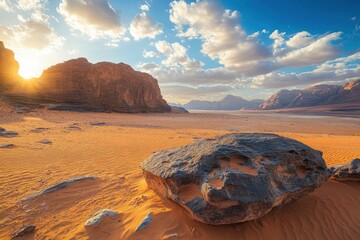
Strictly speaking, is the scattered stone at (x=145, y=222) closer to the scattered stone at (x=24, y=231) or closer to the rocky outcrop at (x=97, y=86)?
the scattered stone at (x=24, y=231)

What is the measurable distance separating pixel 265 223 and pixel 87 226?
333 centimetres

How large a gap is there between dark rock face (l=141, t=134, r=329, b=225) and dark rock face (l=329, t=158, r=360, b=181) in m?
1.53

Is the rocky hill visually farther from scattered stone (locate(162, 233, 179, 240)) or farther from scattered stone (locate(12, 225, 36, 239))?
scattered stone (locate(162, 233, 179, 240))

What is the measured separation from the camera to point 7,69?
120 ft

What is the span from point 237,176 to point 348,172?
13.6 feet

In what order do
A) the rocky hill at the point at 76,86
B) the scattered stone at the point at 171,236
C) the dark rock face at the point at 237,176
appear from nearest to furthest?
the dark rock face at the point at 237,176 → the scattered stone at the point at 171,236 → the rocky hill at the point at 76,86

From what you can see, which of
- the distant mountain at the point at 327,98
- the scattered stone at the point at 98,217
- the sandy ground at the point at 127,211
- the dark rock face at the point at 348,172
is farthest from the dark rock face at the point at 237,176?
the distant mountain at the point at 327,98

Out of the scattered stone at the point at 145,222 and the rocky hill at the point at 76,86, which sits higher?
the rocky hill at the point at 76,86

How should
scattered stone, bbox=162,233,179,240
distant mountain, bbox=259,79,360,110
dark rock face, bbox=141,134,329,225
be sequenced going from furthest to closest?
distant mountain, bbox=259,79,360,110 → scattered stone, bbox=162,233,179,240 → dark rock face, bbox=141,134,329,225

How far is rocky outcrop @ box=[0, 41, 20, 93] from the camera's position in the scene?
3373cm

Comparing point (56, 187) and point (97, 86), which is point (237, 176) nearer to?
point (56, 187)

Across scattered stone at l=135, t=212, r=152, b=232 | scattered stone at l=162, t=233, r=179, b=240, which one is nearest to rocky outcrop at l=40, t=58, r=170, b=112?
scattered stone at l=135, t=212, r=152, b=232

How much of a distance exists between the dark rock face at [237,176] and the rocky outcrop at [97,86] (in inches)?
1537

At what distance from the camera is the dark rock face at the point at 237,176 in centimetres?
292
